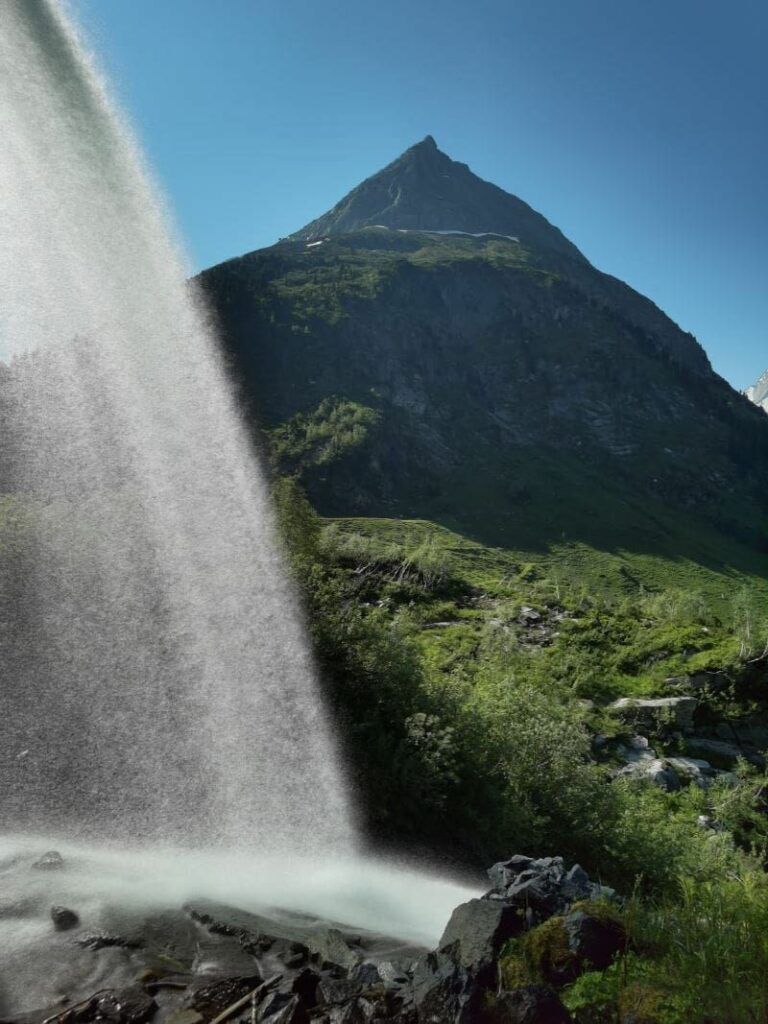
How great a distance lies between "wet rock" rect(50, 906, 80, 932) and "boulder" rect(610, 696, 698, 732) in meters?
39.4

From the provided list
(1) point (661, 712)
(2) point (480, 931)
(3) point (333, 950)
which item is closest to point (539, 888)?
(2) point (480, 931)

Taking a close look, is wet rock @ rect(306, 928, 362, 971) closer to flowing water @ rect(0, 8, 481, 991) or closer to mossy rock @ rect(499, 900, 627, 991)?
flowing water @ rect(0, 8, 481, 991)

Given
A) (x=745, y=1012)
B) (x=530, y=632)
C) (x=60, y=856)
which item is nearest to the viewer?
(x=745, y=1012)

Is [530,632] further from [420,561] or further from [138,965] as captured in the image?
[138,965]

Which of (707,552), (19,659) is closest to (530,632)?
(19,659)

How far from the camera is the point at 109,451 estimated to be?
3659 cm

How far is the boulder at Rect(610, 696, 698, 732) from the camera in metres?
42.5

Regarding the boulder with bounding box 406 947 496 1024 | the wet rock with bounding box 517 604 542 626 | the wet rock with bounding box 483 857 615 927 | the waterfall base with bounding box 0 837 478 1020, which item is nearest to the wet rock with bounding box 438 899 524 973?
the boulder with bounding box 406 947 496 1024

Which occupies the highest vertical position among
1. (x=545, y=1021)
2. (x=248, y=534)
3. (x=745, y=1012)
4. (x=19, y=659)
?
(x=248, y=534)

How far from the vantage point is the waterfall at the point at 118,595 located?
20.5 meters

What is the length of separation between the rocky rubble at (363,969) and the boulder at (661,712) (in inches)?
1307

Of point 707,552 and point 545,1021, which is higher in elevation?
point 545,1021

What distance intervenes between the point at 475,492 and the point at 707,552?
7479 cm

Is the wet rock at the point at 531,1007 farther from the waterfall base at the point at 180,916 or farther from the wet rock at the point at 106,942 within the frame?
the wet rock at the point at 106,942
